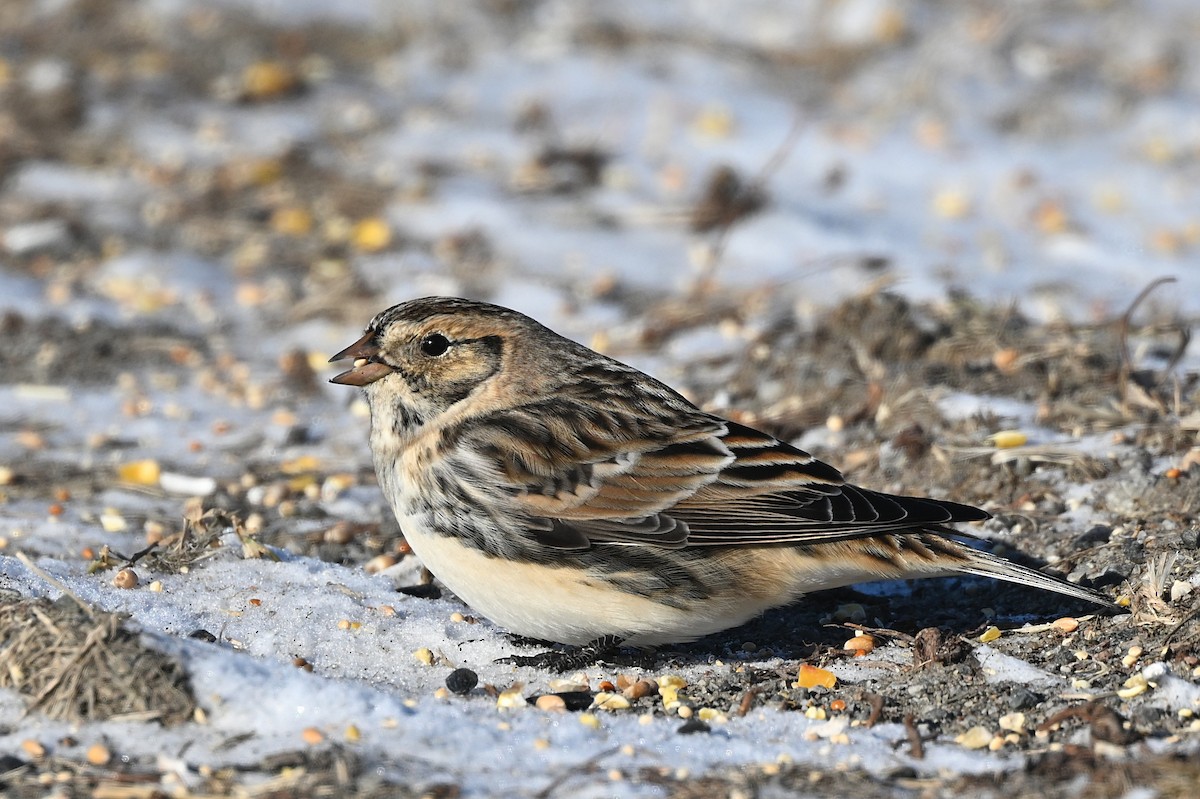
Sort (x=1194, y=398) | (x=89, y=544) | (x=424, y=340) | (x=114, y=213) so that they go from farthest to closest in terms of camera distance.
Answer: (x=114, y=213), (x=1194, y=398), (x=89, y=544), (x=424, y=340)

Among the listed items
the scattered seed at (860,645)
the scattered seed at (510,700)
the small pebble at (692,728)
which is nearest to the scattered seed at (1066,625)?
the scattered seed at (860,645)

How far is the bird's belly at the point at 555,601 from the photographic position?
4.60 metres

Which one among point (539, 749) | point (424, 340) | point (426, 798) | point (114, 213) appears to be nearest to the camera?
point (426, 798)

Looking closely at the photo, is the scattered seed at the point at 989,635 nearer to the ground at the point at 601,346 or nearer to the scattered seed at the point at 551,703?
the ground at the point at 601,346

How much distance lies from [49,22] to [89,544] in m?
6.51

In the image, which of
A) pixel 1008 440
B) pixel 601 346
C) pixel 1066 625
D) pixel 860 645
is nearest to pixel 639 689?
pixel 860 645

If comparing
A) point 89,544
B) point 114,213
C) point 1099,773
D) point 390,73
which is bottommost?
point 1099,773

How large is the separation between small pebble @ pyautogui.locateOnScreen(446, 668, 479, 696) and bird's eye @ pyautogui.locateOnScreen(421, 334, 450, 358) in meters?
1.15

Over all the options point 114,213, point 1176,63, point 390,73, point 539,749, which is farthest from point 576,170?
point 539,749

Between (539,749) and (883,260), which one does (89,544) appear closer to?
(539,749)

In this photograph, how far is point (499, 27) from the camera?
11.3 metres

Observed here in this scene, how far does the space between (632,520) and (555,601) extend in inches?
14.4

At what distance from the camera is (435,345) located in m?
5.19

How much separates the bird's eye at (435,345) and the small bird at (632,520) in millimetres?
204
